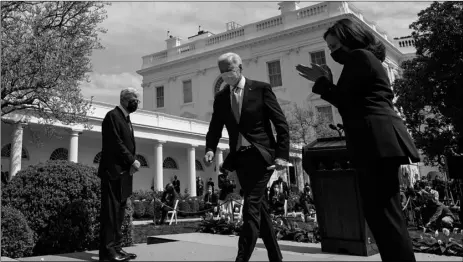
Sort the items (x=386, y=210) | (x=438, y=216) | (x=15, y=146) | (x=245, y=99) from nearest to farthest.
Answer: (x=386, y=210) → (x=245, y=99) → (x=438, y=216) → (x=15, y=146)

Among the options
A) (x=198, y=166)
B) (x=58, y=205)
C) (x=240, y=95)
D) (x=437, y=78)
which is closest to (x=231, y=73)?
(x=240, y=95)

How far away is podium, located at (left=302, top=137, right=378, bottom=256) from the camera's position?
13.6ft

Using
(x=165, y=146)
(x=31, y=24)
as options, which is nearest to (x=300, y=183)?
(x=165, y=146)

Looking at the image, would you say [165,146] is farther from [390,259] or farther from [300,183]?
[390,259]

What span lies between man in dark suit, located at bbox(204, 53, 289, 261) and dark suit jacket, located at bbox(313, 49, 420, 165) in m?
0.89

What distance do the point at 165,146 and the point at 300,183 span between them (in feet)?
45.4

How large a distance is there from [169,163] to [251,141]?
29503 millimetres

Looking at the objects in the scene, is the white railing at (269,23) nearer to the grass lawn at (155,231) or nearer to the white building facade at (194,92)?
the white building facade at (194,92)

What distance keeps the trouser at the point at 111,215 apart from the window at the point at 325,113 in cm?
2938

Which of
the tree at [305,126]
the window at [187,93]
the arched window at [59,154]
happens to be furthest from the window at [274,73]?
the arched window at [59,154]

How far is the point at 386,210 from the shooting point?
2.16 meters

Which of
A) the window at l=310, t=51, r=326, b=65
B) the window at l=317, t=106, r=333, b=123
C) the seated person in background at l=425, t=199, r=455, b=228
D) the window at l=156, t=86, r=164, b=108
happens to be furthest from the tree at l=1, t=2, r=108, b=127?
the window at l=156, t=86, r=164, b=108

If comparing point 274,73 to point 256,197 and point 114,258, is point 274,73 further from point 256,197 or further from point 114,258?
point 256,197

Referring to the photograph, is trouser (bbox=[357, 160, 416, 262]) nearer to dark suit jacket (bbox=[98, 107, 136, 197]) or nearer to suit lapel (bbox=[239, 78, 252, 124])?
suit lapel (bbox=[239, 78, 252, 124])
